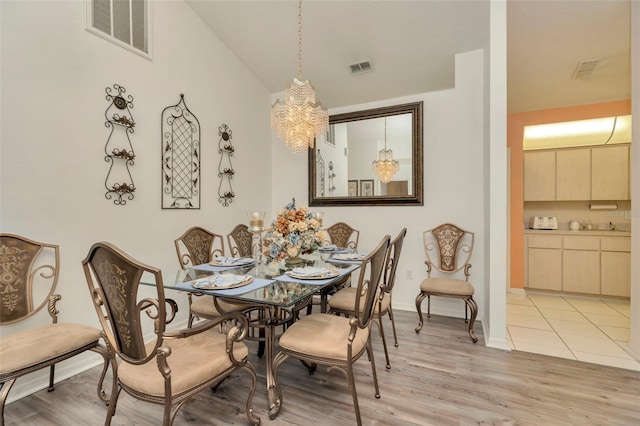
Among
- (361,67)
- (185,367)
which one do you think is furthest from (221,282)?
(361,67)

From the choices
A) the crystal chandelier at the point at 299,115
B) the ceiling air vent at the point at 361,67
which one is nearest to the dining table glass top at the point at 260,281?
the crystal chandelier at the point at 299,115

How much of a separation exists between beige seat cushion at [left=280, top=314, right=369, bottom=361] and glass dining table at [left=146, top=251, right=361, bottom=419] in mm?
171

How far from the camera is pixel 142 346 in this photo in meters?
1.30

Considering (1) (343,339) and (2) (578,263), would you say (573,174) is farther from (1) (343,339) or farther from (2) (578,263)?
(1) (343,339)

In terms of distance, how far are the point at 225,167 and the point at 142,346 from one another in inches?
107

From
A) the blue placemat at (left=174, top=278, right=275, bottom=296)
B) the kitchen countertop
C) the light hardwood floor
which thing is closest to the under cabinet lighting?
the kitchen countertop

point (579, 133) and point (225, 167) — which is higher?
point (579, 133)

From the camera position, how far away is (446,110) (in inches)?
140

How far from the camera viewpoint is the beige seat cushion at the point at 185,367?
131 cm

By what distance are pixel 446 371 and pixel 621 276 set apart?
3374 millimetres

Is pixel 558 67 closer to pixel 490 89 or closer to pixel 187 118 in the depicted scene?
pixel 490 89

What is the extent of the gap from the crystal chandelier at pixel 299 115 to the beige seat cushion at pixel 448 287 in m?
1.90

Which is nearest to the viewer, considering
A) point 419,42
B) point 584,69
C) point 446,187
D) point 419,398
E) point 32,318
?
point 419,398

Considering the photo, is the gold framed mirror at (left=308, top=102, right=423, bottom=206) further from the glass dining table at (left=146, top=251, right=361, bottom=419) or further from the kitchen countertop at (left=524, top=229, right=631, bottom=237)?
the kitchen countertop at (left=524, top=229, right=631, bottom=237)
